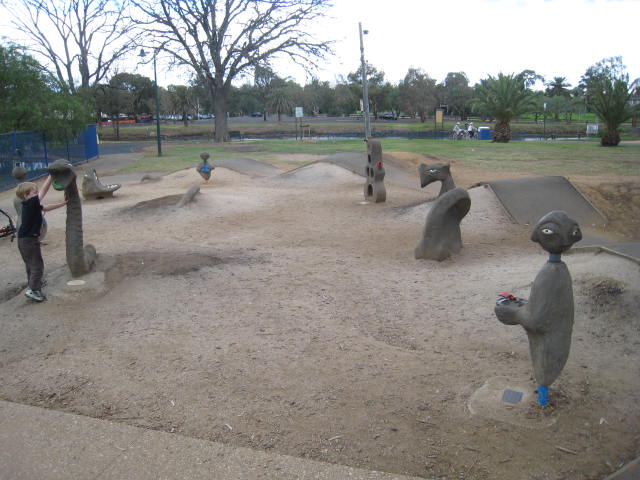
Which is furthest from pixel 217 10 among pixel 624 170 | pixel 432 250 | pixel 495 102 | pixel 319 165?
pixel 432 250

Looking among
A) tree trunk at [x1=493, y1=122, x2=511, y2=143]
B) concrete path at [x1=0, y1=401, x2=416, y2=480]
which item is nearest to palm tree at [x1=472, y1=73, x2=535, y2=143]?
tree trunk at [x1=493, y1=122, x2=511, y2=143]

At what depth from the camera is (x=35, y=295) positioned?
680 centimetres

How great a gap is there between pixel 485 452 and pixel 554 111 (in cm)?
6648

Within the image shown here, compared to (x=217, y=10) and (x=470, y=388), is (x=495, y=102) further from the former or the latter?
(x=470, y=388)

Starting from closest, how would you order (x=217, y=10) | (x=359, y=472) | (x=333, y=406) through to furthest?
(x=359, y=472) → (x=333, y=406) → (x=217, y=10)

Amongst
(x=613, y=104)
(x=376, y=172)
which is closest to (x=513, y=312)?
(x=376, y=172)

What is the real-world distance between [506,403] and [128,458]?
2.71 m

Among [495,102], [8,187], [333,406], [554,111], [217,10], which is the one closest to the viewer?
[333,406]

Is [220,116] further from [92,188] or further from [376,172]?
[376,172]

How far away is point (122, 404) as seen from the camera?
450 cm

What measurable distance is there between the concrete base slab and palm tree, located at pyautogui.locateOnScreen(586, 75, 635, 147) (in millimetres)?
28290

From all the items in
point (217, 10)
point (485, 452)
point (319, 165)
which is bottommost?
point (485, 452)

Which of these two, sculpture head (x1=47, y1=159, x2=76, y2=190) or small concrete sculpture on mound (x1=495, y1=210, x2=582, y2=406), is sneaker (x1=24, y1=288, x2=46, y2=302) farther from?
small concrete sculpture on mound (x1=495, y1=210, x2=582, y2=406)

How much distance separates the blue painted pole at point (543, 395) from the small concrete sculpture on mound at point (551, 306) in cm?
3
